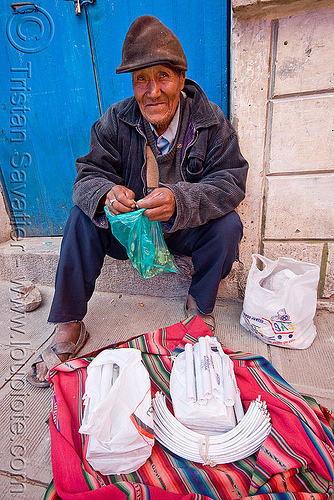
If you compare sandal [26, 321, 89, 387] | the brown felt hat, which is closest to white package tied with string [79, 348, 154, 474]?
sandal [26, 321, 89, 387]

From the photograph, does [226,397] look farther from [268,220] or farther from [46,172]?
[46,172]

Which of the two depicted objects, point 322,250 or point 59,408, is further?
point 322,250

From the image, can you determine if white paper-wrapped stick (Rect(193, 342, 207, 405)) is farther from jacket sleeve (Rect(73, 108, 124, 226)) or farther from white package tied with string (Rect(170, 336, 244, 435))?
jacket sleeve (Rect(73, 108, 124, 226))

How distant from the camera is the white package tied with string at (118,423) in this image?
3.36ft

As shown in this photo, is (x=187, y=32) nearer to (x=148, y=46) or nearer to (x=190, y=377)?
(x=148, y=46)

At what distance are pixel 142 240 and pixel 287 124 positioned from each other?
1101mm

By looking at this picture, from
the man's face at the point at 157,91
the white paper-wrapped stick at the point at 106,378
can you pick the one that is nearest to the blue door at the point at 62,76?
the man's face at the point at 157,91

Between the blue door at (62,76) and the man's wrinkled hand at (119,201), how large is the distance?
1.10 meters

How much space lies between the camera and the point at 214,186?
1658 millimetres

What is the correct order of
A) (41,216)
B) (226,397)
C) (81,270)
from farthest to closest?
(41,216) < (81,270) < (226,397)

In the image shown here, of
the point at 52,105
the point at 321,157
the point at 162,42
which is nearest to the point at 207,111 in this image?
the point at 162,42

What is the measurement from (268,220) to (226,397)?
47.3 inches

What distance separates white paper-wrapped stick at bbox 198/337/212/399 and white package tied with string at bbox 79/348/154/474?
0.23m

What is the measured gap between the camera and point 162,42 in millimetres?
1469
